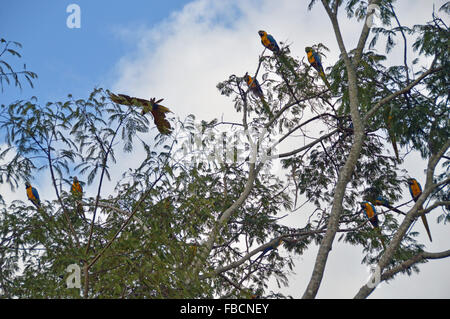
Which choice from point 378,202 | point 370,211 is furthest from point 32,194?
point 378,202

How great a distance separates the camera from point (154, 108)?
4.86 metres

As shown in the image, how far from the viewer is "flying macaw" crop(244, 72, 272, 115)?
24.7 ft

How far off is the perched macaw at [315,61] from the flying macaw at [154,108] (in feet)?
10.9

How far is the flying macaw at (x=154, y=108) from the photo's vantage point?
4.23m

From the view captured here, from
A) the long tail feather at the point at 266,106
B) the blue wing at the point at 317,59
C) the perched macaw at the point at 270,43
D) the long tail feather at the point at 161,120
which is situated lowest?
the long tail feather at the point at 161,120

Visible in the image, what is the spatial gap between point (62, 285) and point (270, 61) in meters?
5.18

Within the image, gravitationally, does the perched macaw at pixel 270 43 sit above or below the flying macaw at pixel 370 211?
above

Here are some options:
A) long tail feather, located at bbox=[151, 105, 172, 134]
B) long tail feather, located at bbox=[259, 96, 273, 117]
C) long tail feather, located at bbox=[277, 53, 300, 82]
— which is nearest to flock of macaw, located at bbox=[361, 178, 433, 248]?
long tail feather, located at bbox=[259, 96, 273, 117]

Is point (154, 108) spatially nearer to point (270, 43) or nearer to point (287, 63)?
point (287, 63)

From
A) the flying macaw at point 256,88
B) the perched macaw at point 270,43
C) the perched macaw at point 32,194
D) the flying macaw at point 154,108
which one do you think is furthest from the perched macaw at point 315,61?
the perched macaw at point 32,194

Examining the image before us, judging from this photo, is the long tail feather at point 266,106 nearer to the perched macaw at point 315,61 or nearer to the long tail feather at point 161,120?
the perched macaw at point 315,61

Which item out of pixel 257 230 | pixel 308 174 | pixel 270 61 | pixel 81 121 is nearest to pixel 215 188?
pixel 257 230

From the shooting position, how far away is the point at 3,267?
5211 mm

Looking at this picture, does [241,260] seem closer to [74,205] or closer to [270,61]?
[74,205]
